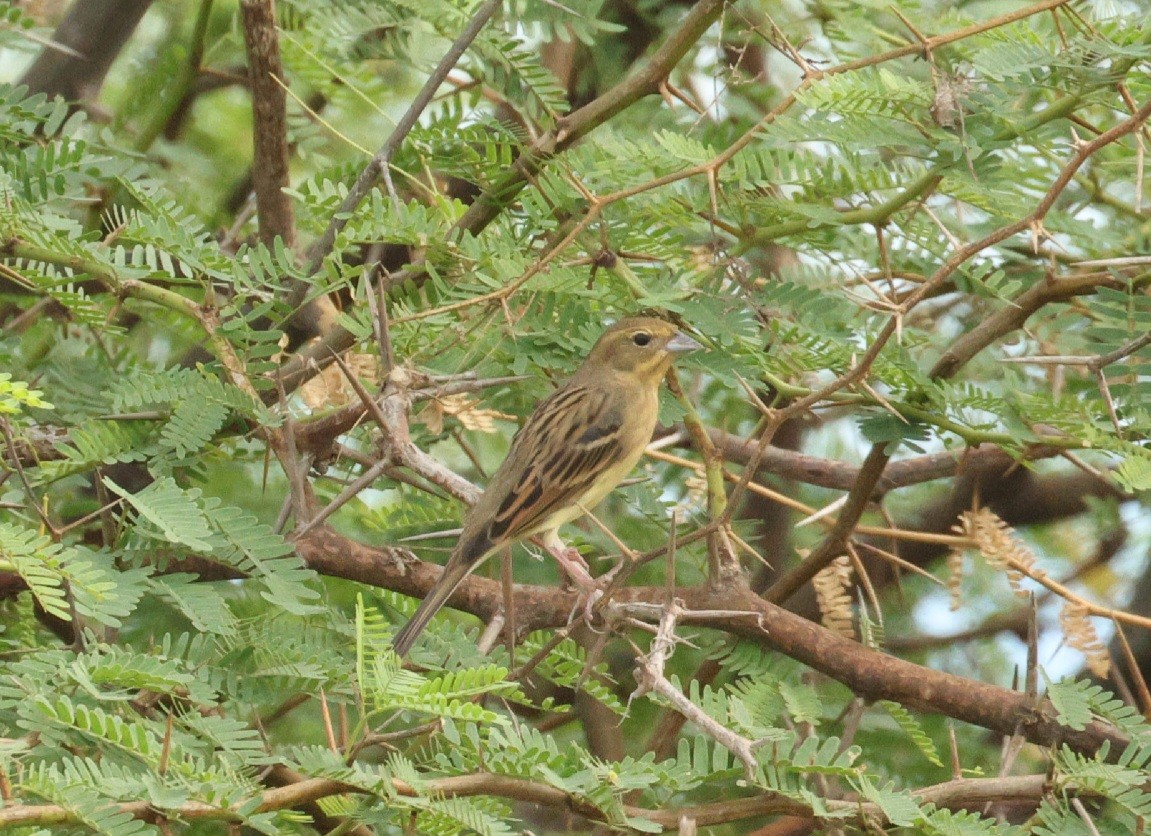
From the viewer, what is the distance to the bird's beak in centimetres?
388

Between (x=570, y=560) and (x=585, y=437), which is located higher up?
(x=585, y=437)

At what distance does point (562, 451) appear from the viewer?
4320 mm

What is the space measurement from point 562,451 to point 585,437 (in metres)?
0.08

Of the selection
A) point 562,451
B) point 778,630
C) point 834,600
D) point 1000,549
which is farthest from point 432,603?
point 1000,549

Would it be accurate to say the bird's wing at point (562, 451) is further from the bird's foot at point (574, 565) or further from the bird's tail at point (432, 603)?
the bird's tail at point (432, 603)

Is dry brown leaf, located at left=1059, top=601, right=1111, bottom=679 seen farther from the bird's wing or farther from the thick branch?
the bird's wing

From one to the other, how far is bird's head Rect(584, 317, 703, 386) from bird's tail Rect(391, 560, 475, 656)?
2.35 feet

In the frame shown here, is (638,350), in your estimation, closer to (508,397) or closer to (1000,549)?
(508,397)

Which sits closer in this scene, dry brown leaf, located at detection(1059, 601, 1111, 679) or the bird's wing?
dry brown leaf, located at detection(1059, 601, 1111, 679)

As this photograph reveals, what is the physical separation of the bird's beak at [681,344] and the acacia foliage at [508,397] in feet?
0.42

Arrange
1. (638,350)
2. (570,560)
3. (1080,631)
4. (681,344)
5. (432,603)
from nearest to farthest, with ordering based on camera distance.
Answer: (432,603) → (1080,631) → (681,344) → (570,560) → (638,350)

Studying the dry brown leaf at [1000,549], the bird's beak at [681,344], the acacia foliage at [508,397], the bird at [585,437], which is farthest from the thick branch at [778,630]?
the bird's beak at [681,344]

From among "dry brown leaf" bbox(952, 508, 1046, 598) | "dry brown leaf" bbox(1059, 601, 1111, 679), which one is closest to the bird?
"dry brown leaf" bbox(952, 508, 1046, 598)

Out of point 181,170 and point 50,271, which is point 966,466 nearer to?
point 50,271
